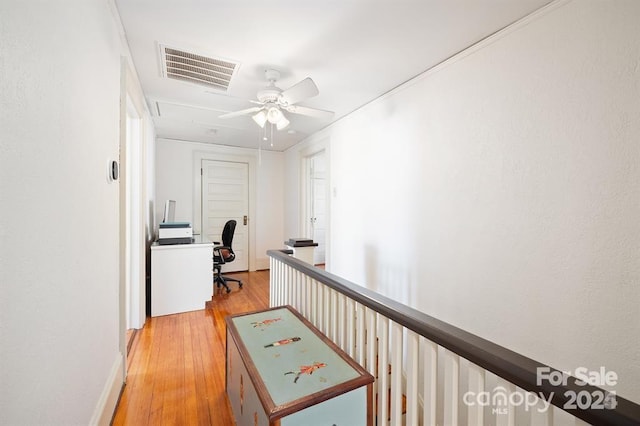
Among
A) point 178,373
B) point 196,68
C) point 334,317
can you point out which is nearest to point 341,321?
point 334,317

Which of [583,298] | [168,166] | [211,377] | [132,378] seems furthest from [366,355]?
[168,166]

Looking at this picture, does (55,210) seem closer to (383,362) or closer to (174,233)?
(383,362)

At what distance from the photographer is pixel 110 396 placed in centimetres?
155

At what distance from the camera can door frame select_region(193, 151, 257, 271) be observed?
4.66 m

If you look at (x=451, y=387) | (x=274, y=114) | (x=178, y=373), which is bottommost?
(x=178, y=373)

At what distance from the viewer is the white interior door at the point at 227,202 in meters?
4.79

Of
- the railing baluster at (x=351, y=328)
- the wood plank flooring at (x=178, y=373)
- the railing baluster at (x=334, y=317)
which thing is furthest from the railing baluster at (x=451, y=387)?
the wood plank flooring at (x=178, y=373)

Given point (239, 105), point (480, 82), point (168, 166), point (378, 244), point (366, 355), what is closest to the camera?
point (366, 355)

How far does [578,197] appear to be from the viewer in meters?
1.33

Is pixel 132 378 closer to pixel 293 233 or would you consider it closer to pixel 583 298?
pixel 583 298

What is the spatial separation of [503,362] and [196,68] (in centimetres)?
264

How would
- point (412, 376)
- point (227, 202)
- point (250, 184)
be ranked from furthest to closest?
1. point (250, 184)
2. point (227, 202)
3. point (412, 376)

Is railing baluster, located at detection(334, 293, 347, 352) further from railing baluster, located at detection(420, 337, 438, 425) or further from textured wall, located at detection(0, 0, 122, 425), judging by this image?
textured wall, located at detection(0, 0, 122, 425)

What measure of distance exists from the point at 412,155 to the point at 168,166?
13.1 feet
